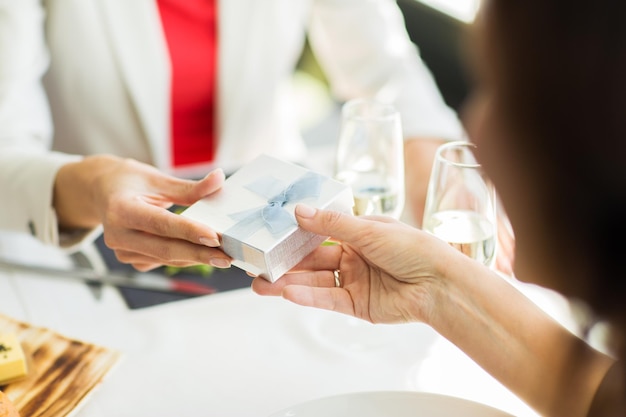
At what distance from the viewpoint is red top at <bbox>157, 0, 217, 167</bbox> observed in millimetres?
1537

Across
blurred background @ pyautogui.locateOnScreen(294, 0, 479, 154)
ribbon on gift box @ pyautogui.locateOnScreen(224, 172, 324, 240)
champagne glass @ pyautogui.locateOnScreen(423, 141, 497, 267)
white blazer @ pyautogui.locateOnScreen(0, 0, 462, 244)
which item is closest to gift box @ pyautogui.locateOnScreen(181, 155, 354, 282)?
ribbon on gift box @ pyautogui.locateOnScreen(224, 172, 324, 240)

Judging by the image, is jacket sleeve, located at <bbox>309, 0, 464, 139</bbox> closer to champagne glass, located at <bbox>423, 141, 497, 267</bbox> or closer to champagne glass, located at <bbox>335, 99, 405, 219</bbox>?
champagne glass, located at <bbox>335, 99, 405, 219</bbox>

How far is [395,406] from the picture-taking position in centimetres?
82

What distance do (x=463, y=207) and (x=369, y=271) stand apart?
0.16 m

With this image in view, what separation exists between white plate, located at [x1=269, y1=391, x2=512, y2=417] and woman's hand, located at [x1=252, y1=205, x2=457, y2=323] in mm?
111

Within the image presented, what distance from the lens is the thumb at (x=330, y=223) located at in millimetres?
823

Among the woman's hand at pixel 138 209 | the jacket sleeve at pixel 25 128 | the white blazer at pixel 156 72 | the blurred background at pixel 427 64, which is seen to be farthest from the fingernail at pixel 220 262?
the blurred background at pixel 427 64

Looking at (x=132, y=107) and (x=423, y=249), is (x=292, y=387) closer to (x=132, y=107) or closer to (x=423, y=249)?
(x=423, y=249)

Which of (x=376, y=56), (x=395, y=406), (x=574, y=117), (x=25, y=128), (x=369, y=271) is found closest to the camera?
(x=574, y=117)

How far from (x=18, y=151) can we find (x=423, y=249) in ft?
2.50

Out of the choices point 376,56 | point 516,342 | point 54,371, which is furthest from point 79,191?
point 376,56

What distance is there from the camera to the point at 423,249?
86 cm

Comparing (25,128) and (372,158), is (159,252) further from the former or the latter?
(25,128)

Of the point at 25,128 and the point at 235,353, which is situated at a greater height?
the point at 25,128
